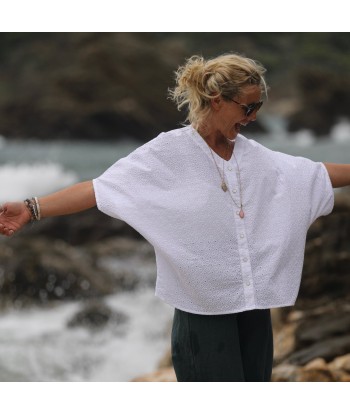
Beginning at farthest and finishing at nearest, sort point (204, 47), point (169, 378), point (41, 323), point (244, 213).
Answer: point (41, 323) < point (204, 47) < point (169, 378) < point (244, 213)

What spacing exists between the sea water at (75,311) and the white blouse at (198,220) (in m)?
2.83

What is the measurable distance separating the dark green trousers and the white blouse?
4 centimetres

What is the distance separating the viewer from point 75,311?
5.49m

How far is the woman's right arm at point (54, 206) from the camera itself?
1.92 meters

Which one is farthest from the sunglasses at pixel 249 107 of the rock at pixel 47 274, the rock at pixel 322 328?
the rock at pixel 47 274

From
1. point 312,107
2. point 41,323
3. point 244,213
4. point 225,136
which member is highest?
point 225,136

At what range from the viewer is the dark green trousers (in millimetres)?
1896

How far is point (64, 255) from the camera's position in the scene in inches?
235

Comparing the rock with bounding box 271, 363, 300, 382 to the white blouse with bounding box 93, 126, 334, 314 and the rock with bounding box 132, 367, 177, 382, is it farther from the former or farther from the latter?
the white blouse with bounding box 93, 126, 334, 314

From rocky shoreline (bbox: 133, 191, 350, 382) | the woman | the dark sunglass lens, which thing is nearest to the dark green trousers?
the woman

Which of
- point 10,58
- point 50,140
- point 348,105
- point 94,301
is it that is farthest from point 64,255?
point 348,105

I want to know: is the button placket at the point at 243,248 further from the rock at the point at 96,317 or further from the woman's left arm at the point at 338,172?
the rock at the point at 96,317

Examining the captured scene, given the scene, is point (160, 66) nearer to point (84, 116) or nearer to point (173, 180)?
point (84, 116)

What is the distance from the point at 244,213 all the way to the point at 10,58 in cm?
366
